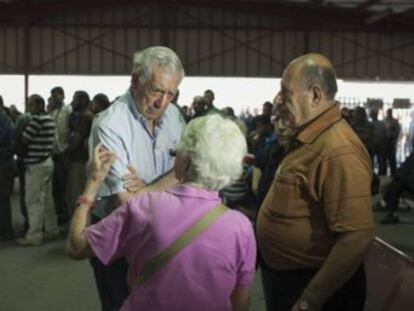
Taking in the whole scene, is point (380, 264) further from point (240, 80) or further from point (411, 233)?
point (240, 80)

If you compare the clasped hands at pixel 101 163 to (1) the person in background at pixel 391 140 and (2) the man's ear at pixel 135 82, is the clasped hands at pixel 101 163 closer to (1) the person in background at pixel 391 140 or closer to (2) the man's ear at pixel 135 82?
(2) the man's ear at pixel 135 82

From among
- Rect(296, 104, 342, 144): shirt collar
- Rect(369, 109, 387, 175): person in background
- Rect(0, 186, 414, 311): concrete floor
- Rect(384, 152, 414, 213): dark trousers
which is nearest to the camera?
Rect(296, 104, 342, 144): shirt collar

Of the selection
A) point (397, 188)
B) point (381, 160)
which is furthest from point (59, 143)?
point (381, 160)

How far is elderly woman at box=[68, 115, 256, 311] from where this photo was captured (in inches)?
69.4

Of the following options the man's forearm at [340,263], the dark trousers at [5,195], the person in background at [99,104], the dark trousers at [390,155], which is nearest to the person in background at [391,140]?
the dark trousers at [390,155]

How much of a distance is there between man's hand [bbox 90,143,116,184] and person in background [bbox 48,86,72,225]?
516cm

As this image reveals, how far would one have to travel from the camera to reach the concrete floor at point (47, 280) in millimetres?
4543

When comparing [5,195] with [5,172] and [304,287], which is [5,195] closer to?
[5,172]

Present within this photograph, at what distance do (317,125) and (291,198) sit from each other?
0.84 feet

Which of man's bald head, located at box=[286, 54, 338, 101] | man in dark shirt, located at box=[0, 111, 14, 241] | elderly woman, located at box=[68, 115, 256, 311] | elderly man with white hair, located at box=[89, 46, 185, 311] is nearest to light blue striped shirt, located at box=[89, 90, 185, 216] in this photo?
elderly man with white hair, located at box=[89, 46, 185, 311]

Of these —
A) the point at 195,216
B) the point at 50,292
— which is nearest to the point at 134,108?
the point at 195,216

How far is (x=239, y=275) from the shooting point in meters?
1.87

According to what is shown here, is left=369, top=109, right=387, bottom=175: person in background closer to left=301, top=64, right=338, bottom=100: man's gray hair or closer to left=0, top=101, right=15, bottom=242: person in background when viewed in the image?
left=0, top=101, right=15, bottom=242: person in background

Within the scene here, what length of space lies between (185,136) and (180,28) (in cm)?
1394
